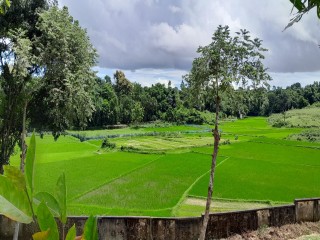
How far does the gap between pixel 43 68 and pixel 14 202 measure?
1066 cm

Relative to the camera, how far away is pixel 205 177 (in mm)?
21422

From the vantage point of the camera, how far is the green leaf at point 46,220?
1.63ft

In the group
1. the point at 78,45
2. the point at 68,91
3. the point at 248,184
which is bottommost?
the point at 248,184

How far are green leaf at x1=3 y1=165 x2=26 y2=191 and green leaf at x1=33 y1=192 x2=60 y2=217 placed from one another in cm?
3

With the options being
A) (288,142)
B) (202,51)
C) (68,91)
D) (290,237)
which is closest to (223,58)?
(202,51)

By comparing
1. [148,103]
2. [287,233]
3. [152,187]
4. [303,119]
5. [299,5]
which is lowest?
[152,187]

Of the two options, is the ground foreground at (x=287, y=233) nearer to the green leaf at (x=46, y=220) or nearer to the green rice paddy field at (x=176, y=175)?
the green rice paddy field at (x=176, y=175)

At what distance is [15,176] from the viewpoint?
1.66 feet

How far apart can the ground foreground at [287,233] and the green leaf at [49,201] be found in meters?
8.13

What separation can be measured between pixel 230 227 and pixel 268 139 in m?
33.7

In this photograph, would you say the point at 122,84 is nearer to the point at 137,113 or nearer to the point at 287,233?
the point at 137,113

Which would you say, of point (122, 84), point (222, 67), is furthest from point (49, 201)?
point (122, 84)

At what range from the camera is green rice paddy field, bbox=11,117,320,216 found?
1617cm

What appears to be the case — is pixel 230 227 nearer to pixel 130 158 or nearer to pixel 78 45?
pixel 78 45
